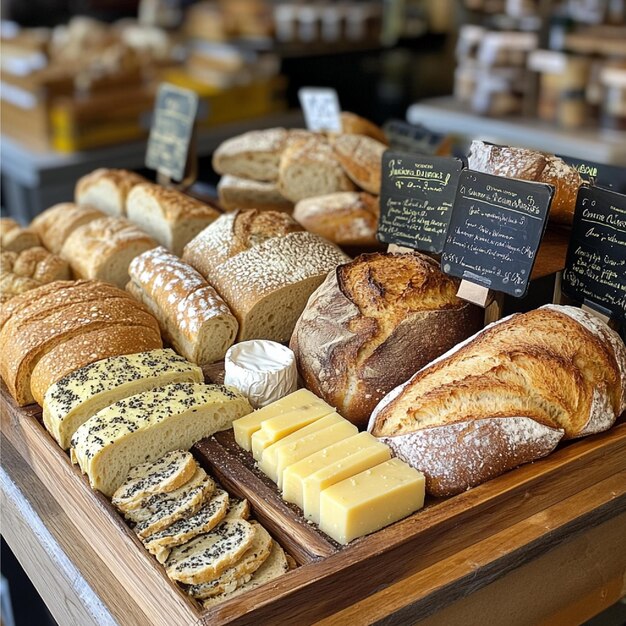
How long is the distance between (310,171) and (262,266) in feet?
2.62

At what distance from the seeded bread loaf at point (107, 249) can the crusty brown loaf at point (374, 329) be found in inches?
32.9

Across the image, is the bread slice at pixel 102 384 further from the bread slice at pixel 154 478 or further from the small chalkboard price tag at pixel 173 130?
the small chalkboard price tag at pixel 173 130

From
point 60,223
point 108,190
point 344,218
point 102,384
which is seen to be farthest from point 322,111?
point 102,384

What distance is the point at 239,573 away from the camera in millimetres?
1355

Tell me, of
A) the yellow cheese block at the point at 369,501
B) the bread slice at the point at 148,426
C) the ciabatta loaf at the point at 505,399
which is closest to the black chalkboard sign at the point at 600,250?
the ciabatta loaf at the point at 505,399

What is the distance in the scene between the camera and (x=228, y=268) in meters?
2.15

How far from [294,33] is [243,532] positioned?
594 centimetres

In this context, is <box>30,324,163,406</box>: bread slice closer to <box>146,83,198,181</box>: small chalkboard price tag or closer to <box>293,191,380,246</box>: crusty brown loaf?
<box>293,191,380,246</box>: crusty brown loaf

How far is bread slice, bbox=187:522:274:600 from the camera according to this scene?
4.36 ft

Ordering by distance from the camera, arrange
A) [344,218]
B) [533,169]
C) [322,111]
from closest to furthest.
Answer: [533,169]
[344,218]
[322,111]

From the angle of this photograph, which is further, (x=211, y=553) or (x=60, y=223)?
(x=60, y=223)

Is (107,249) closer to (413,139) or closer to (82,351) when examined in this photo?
(82,351)

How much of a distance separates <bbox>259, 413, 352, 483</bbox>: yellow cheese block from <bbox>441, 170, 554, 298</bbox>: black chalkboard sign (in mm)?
467

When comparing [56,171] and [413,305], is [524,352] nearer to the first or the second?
[413,305]
